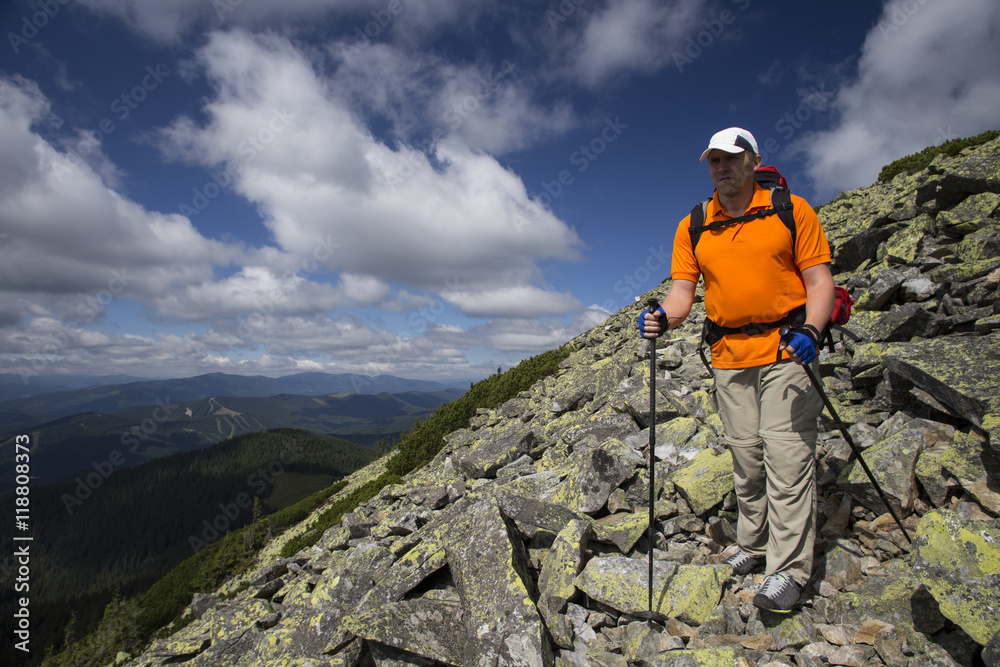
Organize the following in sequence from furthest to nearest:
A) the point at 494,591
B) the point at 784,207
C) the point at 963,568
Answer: the point at 494,591 → the point at 784,207 → the point at 963,568

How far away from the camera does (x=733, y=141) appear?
4.45 metres

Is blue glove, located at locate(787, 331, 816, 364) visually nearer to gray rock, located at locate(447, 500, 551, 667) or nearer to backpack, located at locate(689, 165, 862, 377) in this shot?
backpack, located at locate(689, 165, 862, 377)

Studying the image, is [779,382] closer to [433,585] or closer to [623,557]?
[623,557]

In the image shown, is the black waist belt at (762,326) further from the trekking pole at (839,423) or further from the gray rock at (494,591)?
the gray rock at (494,591)

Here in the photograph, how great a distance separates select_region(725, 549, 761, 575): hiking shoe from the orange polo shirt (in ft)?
7.57

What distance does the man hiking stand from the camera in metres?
4.27

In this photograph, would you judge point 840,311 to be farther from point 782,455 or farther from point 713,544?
point 713,544

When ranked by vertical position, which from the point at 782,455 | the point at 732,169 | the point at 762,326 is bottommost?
the point at 782,455

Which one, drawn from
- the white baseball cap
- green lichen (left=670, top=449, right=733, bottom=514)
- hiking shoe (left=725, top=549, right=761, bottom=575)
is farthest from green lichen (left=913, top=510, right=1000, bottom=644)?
the white baseball cap

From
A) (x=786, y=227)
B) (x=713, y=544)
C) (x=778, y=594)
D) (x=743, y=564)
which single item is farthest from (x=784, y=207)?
(x=713, y=544)

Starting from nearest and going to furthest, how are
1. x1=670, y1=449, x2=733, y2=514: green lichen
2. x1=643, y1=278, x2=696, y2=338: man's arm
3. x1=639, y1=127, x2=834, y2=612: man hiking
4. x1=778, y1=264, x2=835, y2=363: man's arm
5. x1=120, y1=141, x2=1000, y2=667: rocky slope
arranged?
1. x1=120, y1=141, x2=1000, y2=667: rocky slope
2. x1=778, y1=264, x2=835, y2=363: man's arm
3. x1=639, y1=127, x2=834, y2=612: man hiking
4. x1=643, y1=278, x2=696, y2=338: man's arm
5. x1=670, y1=449, x2=733, y2=514: green lichen

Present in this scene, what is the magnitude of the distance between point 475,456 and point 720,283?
29.3 feet

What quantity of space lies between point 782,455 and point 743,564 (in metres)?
1.60

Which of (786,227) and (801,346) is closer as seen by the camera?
(801,346)
